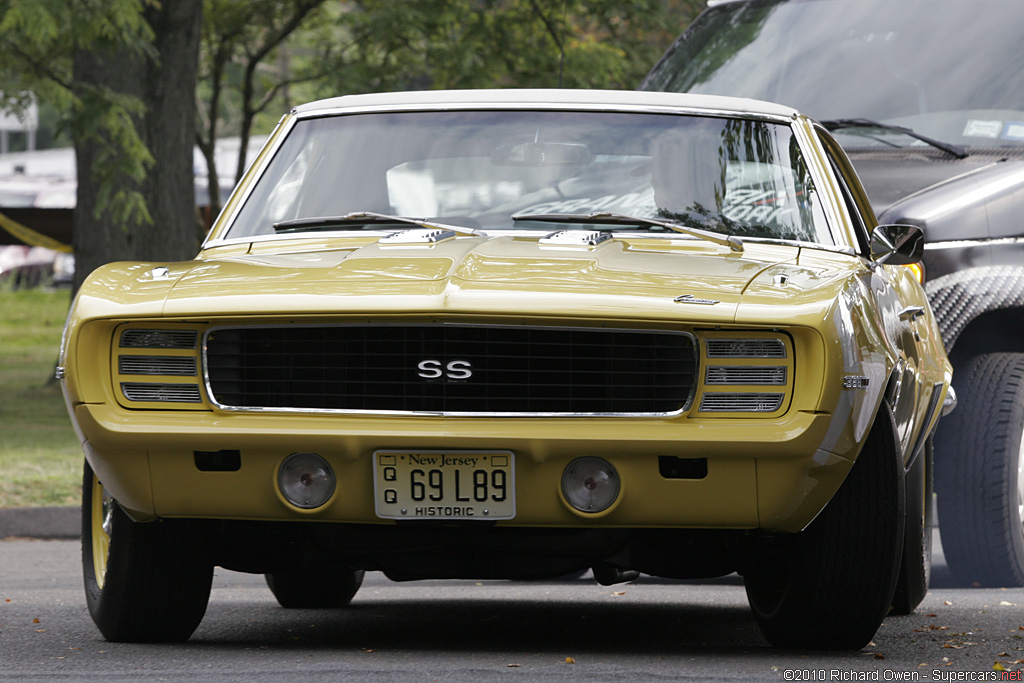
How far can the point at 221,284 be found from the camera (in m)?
4.48

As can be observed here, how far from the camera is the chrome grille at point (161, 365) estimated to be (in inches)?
173

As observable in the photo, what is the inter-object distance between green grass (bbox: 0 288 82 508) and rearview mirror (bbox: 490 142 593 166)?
529 centimetres

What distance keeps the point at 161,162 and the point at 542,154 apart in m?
10.4

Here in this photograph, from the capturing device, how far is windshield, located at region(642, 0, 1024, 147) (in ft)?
26.6

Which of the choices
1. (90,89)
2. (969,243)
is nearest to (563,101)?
(969,243)

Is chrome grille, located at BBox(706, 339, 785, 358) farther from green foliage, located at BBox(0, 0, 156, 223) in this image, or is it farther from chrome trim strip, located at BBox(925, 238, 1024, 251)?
green foliage, located at BBox(0, 0, 156, 223)

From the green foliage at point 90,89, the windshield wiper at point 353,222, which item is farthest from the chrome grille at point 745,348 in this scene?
the green foliage at point 90,89

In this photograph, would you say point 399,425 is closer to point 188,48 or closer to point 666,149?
point 666,149

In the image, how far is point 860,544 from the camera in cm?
448

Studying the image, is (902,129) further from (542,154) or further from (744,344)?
(744,344)

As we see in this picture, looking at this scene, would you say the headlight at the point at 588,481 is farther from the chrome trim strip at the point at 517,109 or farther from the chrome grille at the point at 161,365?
the chrome trim strip at the point at 517,109

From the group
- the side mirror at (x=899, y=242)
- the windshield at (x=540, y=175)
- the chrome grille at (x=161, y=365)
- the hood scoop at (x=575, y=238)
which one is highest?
the windshield at (x=540, y=175)

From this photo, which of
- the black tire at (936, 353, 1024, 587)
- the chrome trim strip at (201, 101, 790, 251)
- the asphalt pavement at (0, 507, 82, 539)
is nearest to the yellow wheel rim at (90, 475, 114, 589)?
the chrome trim strip at (201, 101, 790, 251)

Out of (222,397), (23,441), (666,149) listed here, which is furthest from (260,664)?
(23,441)
